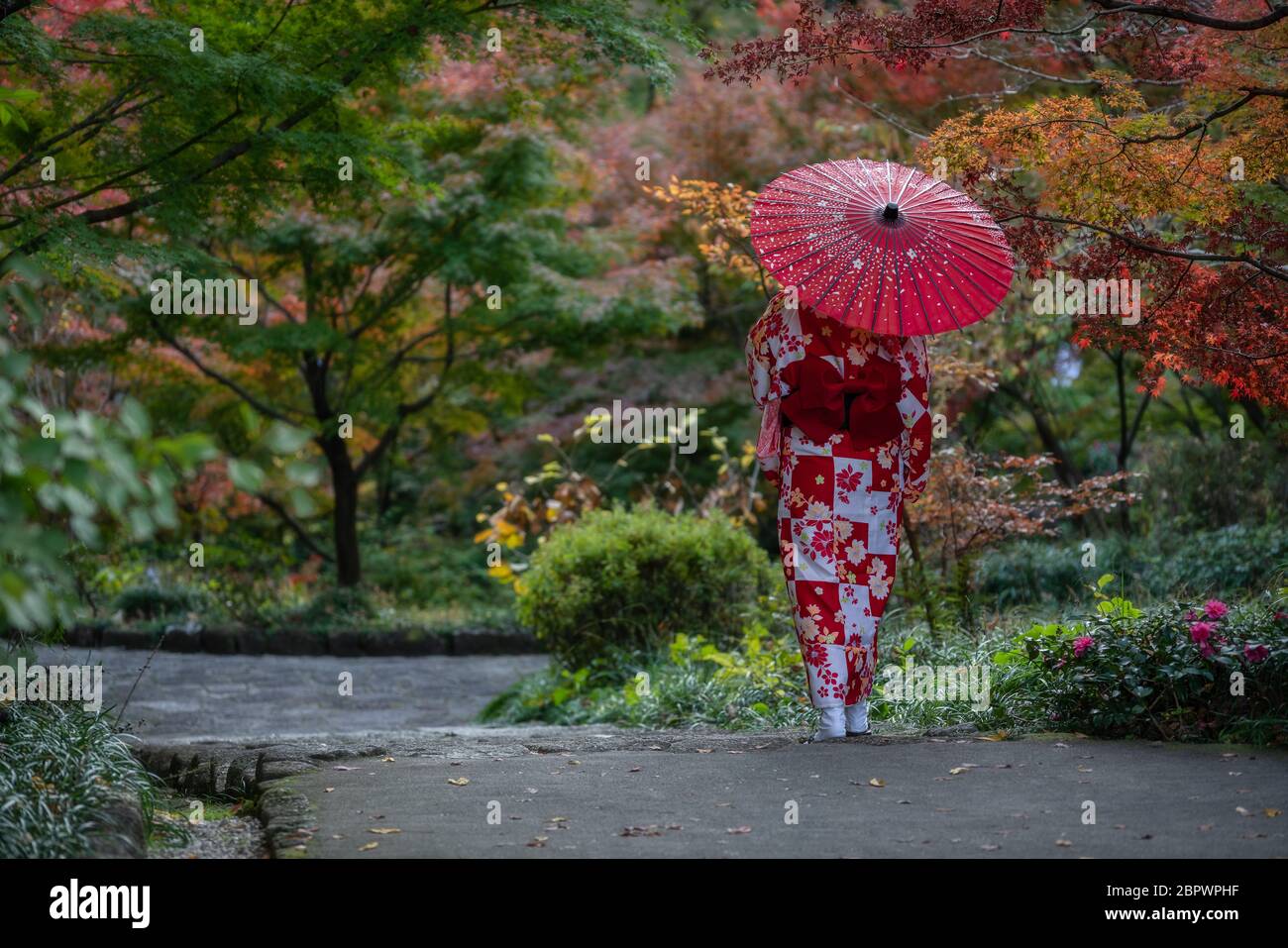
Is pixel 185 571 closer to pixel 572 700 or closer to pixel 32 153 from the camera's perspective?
pixel 572 700

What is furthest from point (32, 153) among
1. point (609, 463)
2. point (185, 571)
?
point (609, 463)

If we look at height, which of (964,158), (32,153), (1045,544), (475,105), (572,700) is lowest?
(572,700)

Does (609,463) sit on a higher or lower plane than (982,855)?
higher

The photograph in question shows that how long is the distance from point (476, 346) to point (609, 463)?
3041 millimetres

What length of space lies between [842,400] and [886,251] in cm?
55

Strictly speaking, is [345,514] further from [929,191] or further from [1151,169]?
[1151,169]

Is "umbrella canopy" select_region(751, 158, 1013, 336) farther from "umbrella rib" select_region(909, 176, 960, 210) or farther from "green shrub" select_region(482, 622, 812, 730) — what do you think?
"green shrub" select_region(482, 622, 812, 730)

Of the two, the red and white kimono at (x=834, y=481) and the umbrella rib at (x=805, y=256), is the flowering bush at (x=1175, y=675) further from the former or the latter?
the umbrella rib at (x=805, y=256)

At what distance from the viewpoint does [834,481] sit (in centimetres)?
469

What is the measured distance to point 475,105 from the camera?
1118 cm

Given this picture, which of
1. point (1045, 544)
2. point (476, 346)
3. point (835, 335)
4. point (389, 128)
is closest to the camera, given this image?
point (835, 335)

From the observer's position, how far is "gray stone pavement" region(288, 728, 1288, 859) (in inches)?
121

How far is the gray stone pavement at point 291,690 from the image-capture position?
770cm

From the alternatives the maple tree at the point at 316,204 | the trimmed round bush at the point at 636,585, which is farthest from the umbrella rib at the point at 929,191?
the trimmed round bush at the point at 636,585
